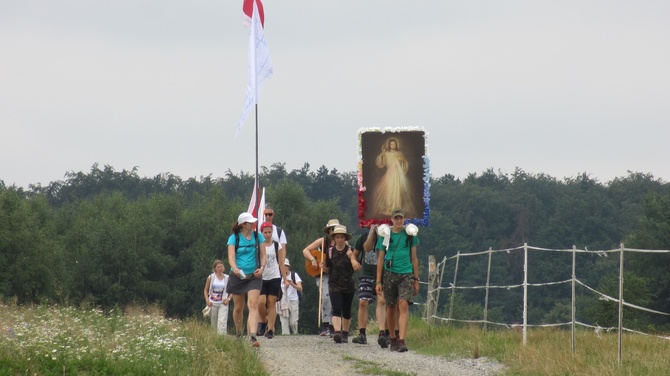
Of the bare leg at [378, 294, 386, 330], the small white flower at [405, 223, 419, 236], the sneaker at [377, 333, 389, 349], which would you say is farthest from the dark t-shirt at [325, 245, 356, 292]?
the small white flower at [405, 223, 419, 236]

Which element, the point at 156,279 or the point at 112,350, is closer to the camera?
the point at 112,350

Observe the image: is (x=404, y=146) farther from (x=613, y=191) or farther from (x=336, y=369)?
(x=613, y=191)

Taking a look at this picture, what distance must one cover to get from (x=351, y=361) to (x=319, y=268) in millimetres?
4363

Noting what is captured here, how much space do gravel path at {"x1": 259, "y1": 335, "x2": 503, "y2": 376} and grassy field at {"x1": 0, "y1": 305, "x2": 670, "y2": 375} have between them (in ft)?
1.07

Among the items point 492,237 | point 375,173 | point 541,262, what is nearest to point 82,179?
point 492,237

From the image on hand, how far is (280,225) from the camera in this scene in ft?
290

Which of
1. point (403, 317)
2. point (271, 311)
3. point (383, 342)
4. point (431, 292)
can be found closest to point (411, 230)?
point (403, 317)

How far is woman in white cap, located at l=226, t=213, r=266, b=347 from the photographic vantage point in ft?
56.1

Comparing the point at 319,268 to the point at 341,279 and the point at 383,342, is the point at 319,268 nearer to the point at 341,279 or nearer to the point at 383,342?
the point at 341,279

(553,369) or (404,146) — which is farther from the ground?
(404,146)

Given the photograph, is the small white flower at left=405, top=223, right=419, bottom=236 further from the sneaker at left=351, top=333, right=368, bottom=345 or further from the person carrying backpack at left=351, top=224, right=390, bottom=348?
the sneaker at left=351, top=333, right=368, bottom=345

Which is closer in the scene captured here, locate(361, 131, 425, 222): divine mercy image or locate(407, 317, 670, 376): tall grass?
locate(407, 317, 670, 376): tall grass

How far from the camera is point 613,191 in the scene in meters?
136

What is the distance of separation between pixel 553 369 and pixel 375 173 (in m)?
6.61
